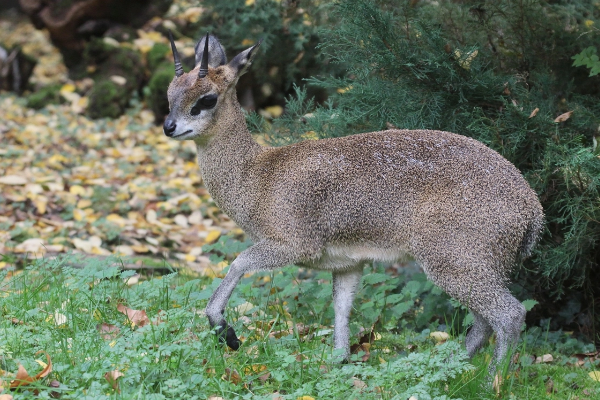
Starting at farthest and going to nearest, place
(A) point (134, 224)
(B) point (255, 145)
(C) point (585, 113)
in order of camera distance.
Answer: (A) point (134, 224) < (C) point (585, 113) < (B) point (255, 145)

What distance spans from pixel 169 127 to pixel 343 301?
158 cm

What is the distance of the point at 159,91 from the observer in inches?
475

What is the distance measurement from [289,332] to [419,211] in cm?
122

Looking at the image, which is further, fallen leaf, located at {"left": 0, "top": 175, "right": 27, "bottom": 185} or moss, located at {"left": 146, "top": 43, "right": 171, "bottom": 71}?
moss, located at {"left": 146, "top": 43, "right": 171, "bottom": 71}

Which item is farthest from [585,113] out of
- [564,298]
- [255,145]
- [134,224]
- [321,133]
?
[134,224]

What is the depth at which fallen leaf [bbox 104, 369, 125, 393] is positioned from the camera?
349 centimetres

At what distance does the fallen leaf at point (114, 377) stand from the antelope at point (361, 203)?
655mm

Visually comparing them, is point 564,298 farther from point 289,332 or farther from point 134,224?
point 134,224

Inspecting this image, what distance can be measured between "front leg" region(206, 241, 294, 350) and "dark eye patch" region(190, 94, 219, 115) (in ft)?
2.92

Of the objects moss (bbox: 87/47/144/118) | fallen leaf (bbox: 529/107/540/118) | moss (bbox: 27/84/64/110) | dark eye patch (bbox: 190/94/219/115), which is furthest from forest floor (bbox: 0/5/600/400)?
moss (bbox: 27/84/64/110)

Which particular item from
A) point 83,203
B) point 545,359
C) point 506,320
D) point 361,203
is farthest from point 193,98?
point 83,203

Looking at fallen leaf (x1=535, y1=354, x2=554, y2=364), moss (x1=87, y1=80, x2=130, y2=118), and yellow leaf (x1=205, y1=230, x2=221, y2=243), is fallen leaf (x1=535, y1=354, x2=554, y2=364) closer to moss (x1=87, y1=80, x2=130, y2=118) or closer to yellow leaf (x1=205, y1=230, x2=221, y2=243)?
yellow leaf (x1=205, y1=230, x2=221, y2=243)

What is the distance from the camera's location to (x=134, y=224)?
832cm

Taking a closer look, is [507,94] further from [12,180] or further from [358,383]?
[12,180]
